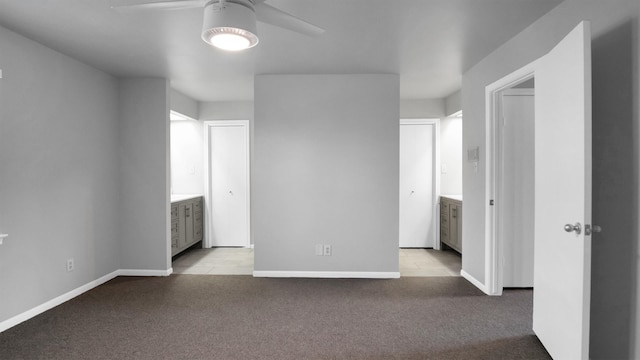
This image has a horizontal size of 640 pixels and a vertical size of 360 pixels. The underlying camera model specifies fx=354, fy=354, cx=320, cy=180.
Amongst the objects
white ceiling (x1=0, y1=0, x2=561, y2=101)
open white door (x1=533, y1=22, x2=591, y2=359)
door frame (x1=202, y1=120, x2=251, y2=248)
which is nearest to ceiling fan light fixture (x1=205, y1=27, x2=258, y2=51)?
white ceiling (x1=0, y1=0, x2=561, y2=101)

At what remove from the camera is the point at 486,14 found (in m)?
2.54

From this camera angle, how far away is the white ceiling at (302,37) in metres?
2.43

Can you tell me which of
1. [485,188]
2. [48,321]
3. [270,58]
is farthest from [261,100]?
[48,321]

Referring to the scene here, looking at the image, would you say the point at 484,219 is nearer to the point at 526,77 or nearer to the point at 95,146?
the point at 526,77

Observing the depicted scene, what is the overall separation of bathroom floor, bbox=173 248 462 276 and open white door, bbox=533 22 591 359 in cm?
193

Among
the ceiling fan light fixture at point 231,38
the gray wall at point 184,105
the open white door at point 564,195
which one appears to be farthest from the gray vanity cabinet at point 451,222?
the gray wall at point 184,105

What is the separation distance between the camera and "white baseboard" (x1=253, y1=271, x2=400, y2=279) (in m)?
4.09

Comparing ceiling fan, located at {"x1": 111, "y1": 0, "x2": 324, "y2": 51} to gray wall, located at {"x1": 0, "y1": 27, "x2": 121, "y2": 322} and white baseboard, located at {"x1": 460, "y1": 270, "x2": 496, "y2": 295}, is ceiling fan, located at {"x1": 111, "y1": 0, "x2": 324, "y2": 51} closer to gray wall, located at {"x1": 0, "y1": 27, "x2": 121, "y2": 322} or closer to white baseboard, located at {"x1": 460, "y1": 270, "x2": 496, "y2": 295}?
gray wall, located at {"x1": 0, "y1": 27, "x2": 121, "y2": 322}

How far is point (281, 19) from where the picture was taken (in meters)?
1.81

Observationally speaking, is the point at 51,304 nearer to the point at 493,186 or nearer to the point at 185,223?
the point at 185,223

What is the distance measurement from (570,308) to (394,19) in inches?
85.6

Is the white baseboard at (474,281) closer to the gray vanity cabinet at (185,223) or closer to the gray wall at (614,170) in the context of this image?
the gray wall at (614,170)

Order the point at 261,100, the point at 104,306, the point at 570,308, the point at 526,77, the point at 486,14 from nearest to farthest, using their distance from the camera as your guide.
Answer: the point at 570,308 < the point at 486,14 < the point at 526,77 < the point at 104,306 < the point at 261,100

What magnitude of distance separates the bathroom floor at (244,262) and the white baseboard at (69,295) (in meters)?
0.32
